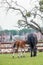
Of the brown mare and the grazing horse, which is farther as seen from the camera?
the brown mare

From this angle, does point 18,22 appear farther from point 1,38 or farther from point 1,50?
point 1,50

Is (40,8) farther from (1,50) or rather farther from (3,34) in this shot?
(1,50)

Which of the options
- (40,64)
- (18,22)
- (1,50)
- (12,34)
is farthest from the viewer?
(18,22)

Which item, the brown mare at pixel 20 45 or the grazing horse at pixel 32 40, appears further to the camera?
the brown mare at pixel 20 45

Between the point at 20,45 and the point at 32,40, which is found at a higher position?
the point at 32,40

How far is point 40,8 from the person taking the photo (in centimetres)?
2720

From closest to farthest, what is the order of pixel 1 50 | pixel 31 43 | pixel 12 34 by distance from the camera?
pixel 31 43 → pixel 1 50 → pixel 12 34

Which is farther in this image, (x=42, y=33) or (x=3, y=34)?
(x=42, y=33)

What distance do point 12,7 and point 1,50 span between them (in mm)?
9172

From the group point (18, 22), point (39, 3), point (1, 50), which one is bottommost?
point (1, 50)

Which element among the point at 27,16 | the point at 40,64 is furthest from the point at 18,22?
the point at 40,64

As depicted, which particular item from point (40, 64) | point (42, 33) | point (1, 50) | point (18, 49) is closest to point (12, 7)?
point (42, 33)

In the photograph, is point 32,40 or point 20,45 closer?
point 32,40

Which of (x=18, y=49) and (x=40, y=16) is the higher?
(x=40, y=16)
